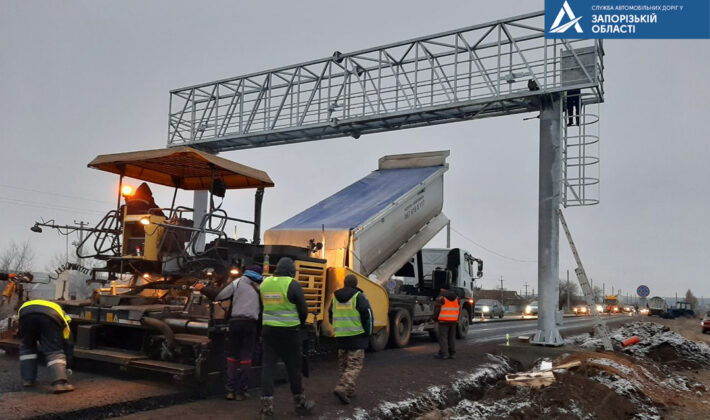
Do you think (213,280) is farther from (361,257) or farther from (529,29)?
(529,29)

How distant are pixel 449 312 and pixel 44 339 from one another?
284 inches

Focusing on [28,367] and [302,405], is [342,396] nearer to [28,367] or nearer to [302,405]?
[302,405]

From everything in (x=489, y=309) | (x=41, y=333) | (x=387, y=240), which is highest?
(x=387, y=240)

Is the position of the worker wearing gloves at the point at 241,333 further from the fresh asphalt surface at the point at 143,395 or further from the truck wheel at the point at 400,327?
the truck wheel at the point at 400,327

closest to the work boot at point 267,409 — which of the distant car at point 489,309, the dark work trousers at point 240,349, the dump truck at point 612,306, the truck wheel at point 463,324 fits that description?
the dark work trousers at point 240,349

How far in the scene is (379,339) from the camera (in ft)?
40.2

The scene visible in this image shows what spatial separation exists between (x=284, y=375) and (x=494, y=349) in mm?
6795

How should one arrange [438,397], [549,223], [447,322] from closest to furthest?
[438,397], [447,322], [549,223]

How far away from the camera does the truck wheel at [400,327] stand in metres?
12.9

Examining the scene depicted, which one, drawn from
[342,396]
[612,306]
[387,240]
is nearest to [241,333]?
[342,396]

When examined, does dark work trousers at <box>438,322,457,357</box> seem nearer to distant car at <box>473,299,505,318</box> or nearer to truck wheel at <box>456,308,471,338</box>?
truck wheel at <box>456,308,471,338</box>

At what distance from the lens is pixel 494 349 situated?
13.4 m

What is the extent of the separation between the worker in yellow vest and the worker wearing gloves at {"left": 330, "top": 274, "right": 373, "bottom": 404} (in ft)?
10.4

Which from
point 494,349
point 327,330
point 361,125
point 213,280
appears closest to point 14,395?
point 213,280
